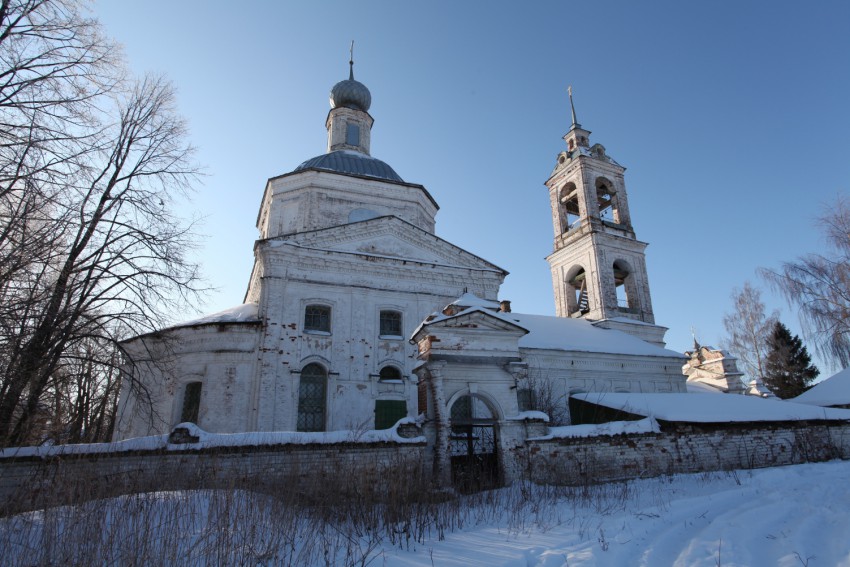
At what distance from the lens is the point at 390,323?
15.5 m

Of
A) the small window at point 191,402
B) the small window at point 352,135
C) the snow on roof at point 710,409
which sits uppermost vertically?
the small window at point 352,135

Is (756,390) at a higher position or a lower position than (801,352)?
lower

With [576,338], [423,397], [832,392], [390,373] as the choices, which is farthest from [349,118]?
[832,392]

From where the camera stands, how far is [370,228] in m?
16.0

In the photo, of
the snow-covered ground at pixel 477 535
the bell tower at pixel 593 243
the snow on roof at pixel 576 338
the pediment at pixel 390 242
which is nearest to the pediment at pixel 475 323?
the snow-covered ground at pixel 477 535

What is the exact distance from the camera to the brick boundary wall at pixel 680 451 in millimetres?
8766

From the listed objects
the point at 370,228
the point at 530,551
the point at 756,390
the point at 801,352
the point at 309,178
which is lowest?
the point at 530,551

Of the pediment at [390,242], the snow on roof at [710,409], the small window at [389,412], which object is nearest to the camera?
the snow on roof at [710,409]

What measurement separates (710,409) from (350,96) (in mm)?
19889

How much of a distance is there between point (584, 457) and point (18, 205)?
9201 mm

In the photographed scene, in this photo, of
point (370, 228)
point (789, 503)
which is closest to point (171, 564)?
point (789, 503)

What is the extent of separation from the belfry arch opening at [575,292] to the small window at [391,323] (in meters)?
11.4

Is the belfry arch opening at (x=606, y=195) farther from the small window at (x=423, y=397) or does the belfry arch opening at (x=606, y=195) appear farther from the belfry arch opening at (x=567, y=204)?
the small window at (x=423, y=397)

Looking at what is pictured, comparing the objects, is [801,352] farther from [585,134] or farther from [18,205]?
[18,205]
